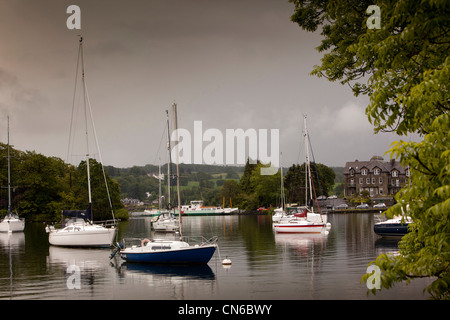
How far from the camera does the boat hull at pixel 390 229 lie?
4647cm

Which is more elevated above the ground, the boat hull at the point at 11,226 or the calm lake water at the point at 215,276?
the calm lake water at the point at 215,276

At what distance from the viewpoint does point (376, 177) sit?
139750 millimetres

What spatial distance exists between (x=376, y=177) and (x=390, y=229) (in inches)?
3862

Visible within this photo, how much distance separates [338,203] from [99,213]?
70.9 m

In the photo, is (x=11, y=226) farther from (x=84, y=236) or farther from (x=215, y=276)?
(x=215, y=276)

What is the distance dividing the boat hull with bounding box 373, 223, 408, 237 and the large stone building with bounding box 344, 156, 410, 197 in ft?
304

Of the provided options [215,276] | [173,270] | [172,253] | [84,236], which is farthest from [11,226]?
[215,276]

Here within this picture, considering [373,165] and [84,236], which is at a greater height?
[373,165]

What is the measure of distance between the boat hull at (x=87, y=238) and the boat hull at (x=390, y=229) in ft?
92.3

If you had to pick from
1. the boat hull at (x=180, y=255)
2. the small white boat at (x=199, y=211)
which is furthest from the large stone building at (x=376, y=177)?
the boat hull at (x=180, y=255)

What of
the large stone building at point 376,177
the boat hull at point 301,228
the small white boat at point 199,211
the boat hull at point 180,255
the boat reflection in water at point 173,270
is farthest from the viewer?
the small white boat at point 199,211

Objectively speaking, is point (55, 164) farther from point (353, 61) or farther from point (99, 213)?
point (353, 61)

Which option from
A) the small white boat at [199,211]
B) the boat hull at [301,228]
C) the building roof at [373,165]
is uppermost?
the building roof at [373,165]

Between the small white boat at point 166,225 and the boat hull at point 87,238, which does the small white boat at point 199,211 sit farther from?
the boat hull at point 87,238
